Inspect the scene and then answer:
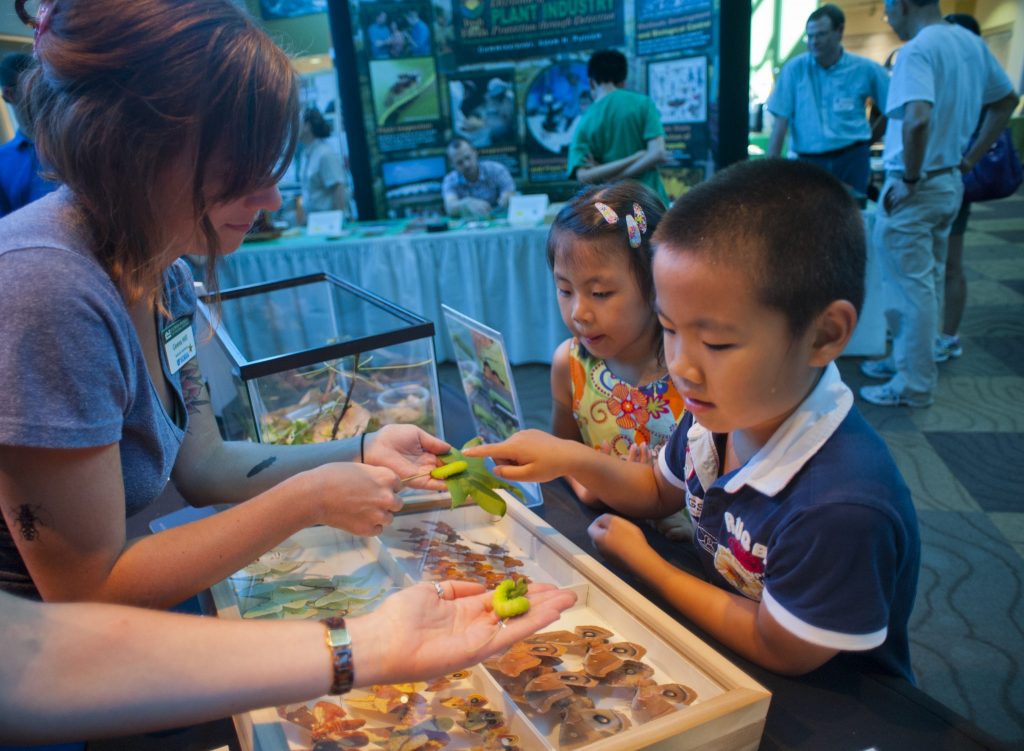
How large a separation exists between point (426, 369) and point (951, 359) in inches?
168

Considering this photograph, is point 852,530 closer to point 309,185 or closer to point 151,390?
point 151,390

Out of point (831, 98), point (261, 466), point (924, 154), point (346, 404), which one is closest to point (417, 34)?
point (831, 98)

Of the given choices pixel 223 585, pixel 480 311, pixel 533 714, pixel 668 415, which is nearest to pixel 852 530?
pixel 533 714

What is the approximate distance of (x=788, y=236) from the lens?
0.92 metres

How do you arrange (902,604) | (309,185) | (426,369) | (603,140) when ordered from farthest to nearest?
(309,185) → (603,140) → (426,369) → (902,604)

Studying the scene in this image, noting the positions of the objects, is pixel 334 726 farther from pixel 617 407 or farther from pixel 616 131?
pixel 616 131

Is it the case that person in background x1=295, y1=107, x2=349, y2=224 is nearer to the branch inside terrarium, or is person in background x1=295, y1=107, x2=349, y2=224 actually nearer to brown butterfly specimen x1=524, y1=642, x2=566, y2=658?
the branch inside terrarium

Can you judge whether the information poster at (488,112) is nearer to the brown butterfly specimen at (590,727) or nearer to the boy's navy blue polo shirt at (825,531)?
the boy's navy blue polo shirt at (825,531)

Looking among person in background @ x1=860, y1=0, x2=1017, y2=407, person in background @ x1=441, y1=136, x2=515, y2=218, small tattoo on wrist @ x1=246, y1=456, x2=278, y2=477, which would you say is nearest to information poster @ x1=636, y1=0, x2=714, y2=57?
person in background @ x1=860, y1=0, x2=1017, y2=407

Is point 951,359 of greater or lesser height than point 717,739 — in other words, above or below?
below

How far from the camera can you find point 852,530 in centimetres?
89

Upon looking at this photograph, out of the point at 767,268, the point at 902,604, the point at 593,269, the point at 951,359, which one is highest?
the point at 767,268

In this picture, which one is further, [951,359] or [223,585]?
[951,359]

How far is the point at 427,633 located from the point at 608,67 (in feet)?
14.0
